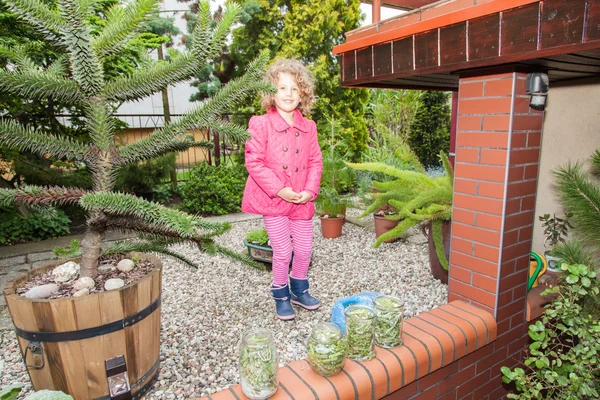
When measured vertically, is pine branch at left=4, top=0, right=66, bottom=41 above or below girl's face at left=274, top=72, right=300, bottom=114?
above

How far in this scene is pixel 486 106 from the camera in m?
1.80

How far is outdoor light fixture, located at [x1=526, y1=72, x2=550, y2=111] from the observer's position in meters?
1.69

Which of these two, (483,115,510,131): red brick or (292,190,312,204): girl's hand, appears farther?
(292,190,312,204): girl's hand

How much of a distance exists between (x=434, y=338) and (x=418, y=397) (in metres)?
0.26

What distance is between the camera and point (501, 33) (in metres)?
1.49

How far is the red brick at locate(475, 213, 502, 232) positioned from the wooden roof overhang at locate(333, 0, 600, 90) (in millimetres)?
688

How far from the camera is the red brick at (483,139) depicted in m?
1.75

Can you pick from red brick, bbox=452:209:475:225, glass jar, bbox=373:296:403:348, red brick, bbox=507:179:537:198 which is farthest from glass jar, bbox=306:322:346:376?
red brick, bbox=507:179:537:198

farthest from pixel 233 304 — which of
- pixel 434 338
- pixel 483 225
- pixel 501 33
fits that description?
pixel 501 33

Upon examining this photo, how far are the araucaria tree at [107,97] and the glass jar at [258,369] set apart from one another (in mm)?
376

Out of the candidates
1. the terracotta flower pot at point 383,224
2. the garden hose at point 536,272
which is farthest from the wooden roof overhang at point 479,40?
the terracotta flower pot at point 383,224

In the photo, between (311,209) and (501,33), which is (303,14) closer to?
(311,209)

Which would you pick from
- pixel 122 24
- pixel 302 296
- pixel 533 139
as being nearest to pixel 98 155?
pixel 122 24

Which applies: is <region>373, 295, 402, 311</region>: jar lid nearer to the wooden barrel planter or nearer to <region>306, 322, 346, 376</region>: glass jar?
<region>306, 322, 346, 376</region>: glass jar
